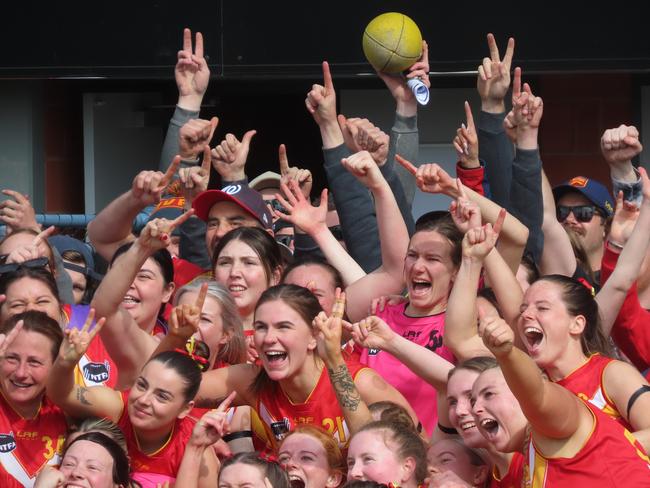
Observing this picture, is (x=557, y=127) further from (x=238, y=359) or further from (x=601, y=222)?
(x=238, y=359)

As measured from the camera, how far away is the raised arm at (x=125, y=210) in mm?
5758

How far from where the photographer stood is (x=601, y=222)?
6.53 m

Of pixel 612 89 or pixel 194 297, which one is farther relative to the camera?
pixel 612 89

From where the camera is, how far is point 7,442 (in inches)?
197

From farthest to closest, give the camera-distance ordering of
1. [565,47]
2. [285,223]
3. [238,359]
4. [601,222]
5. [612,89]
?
1. [612,89]
2. [565,47]
3. [285,223]
4. [601,222]
5. [238,359]

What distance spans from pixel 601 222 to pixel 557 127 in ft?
8.92

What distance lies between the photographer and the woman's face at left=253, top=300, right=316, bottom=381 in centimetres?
502

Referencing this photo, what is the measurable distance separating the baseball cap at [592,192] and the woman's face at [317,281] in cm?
159

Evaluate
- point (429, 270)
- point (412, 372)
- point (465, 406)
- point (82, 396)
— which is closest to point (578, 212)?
point (429, 270)

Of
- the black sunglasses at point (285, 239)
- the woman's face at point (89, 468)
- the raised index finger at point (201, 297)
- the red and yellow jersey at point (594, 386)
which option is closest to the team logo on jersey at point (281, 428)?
the raised index finger at point (201, 297)

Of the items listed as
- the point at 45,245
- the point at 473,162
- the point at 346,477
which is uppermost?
the point at 473,162

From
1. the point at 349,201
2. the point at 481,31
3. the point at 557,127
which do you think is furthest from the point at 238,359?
the point at 557,127

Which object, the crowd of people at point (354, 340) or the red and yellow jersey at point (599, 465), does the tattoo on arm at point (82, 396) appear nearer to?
the crowd of people at point (354, 340)

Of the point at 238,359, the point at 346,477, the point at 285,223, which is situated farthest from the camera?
the point at 285,223
